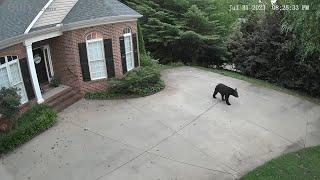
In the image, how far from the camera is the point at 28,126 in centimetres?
1284

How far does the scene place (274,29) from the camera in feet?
62.5

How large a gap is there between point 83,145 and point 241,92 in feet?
27.3

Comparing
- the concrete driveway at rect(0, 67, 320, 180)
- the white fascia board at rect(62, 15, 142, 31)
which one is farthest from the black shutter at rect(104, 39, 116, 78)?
the concrete driveway at rect(0, 67, 320, 180)

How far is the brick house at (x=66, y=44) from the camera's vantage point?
563 inches

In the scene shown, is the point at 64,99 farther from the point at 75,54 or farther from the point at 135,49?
the point at 135,49

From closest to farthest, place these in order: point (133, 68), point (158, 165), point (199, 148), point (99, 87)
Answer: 1. point (158, 165)
2. point (199, 148)
3. point (99, 87)
4. point (133, 68)

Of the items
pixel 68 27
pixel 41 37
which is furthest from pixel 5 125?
pixel 68 27

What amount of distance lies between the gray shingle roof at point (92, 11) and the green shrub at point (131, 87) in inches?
113

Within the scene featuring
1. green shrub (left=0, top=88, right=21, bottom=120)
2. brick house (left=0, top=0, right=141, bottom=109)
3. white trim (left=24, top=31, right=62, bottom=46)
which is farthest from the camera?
brick house (left=0, top=0, right=141, bottom=109)

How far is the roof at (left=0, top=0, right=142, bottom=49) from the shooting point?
1414cm

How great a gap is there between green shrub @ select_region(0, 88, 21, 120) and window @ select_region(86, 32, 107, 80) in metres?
4.07

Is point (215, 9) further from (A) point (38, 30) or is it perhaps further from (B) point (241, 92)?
(A) point (38, 30)

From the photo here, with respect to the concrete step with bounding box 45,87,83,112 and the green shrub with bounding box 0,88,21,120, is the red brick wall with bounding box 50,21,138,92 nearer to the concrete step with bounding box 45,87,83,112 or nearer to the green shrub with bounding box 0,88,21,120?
the concrete step with bounding box 45,87,83,112

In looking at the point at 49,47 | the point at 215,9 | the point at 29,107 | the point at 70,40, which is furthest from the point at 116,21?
the point at 215,9
